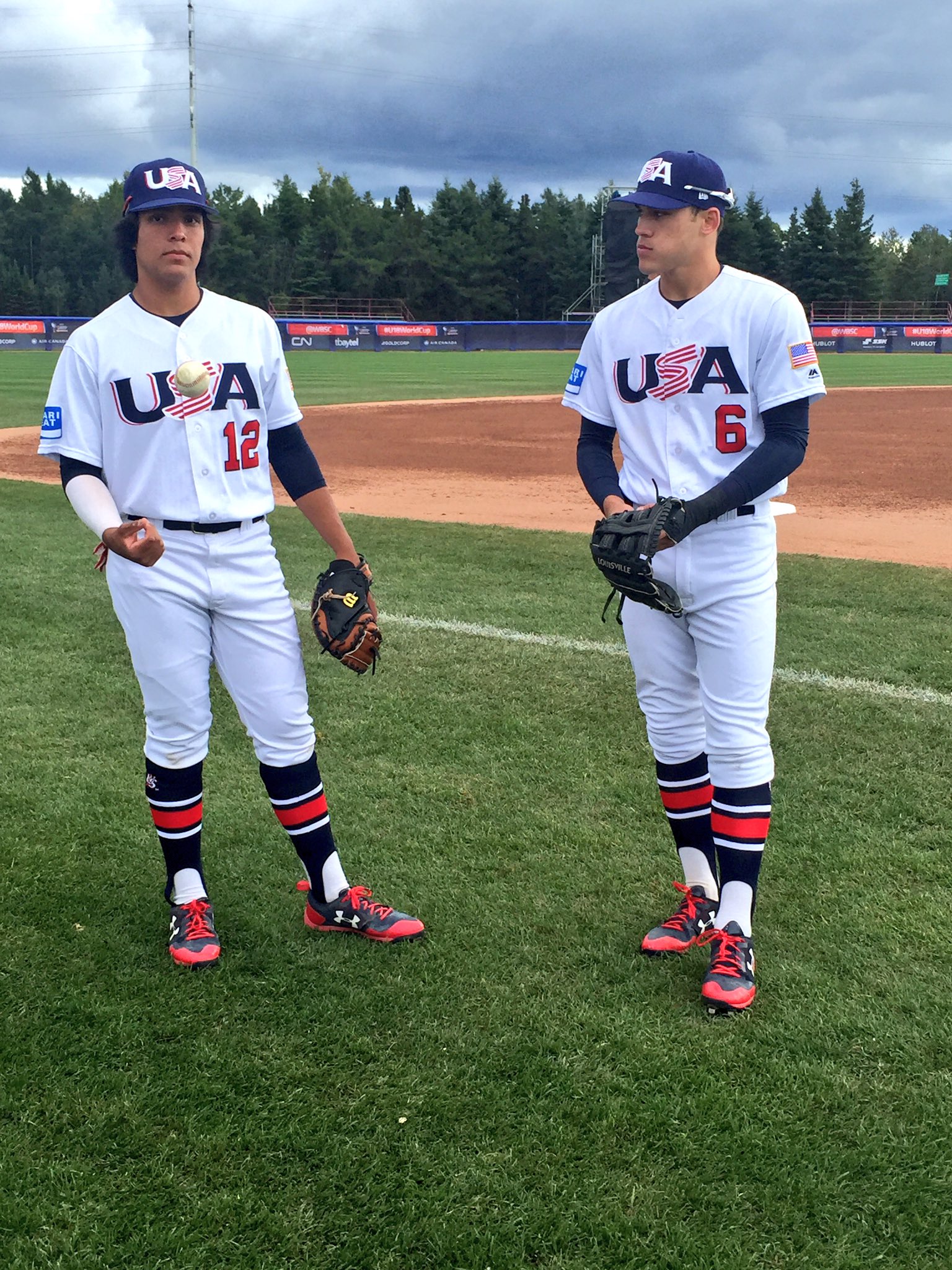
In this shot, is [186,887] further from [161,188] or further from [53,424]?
[161,188]

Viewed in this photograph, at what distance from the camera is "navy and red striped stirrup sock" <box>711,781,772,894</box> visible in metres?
2.85

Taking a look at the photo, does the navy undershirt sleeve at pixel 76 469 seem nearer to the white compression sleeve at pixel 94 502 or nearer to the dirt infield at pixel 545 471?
the white compression sleeve at pixel 94 502

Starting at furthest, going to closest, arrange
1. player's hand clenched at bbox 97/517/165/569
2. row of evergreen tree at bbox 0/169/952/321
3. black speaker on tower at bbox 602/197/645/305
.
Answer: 1. row of evergreen tree at bbox 0/169/952/321
2. black speaker on tower at bbox 602/197/645/305
3. player's hand clenched at bbox 97/517/165/569

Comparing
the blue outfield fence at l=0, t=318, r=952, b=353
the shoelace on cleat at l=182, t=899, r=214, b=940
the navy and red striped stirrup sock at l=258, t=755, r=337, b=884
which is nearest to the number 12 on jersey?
the navy and red striped stirrup sock at l=258, t=755, r=337, b=884

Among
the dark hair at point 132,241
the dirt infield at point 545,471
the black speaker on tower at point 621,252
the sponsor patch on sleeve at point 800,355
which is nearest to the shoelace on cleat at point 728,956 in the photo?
the sponsor patch on sleeve at point 800,355

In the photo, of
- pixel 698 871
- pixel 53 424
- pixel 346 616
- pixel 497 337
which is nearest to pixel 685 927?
pixel 698 871

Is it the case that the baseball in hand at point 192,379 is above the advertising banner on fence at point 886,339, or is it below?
below

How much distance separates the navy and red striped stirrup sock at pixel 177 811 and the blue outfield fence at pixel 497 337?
37928mm

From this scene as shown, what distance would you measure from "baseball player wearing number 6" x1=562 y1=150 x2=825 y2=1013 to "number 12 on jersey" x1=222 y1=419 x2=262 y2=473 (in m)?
0.92

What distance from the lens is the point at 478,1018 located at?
269 centimetres

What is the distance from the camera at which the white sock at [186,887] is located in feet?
10.1

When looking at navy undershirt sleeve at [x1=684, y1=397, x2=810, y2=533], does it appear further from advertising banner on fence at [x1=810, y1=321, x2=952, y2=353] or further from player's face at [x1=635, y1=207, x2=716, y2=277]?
advertising banner on fence at [x1=810, y1=321, x2=952, y2=353]

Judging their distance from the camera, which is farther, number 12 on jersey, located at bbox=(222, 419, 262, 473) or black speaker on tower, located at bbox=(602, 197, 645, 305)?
black speaker on tower, located at bbox=(602, 197, 645, 305)

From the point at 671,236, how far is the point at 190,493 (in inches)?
54.0
